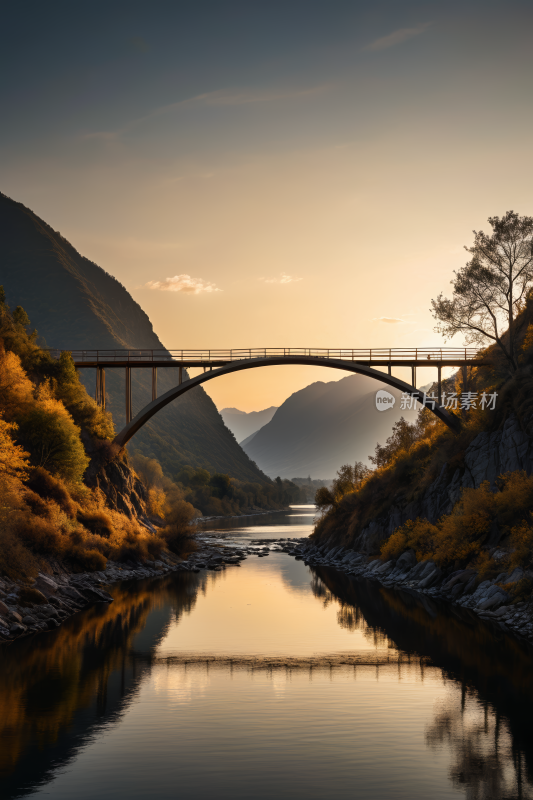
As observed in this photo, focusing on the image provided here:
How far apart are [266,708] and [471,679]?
7.19 metres

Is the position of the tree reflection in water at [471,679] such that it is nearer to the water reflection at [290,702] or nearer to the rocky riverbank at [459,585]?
the water reflection at [290,702]

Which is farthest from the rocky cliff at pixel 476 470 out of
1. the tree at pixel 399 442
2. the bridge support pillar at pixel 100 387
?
the bridge support pillar at pixel 100 387

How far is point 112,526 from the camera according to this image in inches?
1902

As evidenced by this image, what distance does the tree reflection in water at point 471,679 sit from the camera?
45.2 feet

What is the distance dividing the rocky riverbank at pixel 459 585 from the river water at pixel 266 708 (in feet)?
4.78

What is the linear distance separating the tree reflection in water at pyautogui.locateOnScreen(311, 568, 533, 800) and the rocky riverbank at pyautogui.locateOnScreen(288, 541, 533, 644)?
0.92m

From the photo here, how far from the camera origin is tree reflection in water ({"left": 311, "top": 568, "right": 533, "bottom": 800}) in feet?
45.2

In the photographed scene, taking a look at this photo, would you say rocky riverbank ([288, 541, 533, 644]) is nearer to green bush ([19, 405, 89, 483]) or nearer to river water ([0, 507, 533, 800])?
river water ([0, 507, 533, 800])

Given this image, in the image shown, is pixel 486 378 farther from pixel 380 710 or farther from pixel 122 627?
pixel 380 710

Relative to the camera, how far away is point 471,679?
69.2ft

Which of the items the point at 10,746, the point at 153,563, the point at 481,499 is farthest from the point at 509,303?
the point at 10,746

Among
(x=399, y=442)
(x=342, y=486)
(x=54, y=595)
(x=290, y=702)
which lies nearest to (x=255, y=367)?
(x=399, y=442)

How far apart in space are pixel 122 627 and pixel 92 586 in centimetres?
912

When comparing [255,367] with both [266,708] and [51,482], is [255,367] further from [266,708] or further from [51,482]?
[266,708]
